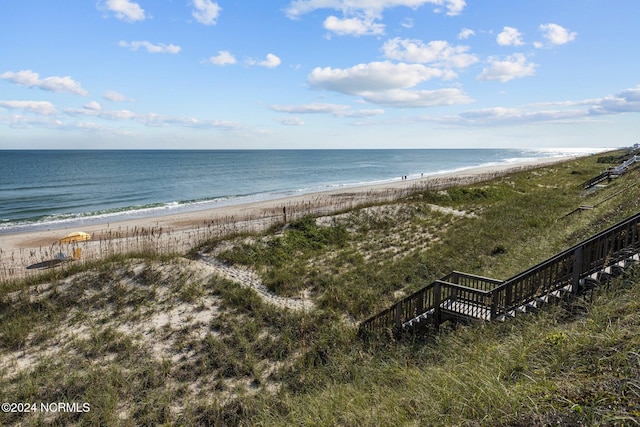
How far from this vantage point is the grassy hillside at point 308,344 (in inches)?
186

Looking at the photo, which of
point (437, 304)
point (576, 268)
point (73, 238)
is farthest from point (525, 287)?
point (73, 238)

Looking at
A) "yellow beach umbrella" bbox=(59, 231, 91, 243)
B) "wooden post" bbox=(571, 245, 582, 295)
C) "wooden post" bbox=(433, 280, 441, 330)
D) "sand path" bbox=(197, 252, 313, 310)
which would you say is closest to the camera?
"wooden post" bbox=(571, 245, 582, 295)

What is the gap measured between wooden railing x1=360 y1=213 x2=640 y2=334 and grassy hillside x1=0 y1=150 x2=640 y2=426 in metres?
0.62

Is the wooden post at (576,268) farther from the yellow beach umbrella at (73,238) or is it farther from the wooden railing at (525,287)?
the yellow beach umbrella at (73,238)

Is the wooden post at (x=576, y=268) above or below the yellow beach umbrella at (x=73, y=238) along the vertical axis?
above

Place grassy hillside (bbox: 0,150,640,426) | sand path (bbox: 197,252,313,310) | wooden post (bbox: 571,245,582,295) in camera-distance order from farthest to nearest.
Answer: sand path (bbox: 197,252,313,310)
wooden post (bbox: 571,245,582,295)
grassy hillside (bbox: 0,150,640,426)

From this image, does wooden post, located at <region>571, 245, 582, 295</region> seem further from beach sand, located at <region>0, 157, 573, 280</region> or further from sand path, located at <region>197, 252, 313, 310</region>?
beach sand, located at <region>0, 157, 573, 280</region>

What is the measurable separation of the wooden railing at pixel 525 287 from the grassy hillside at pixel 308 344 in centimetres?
62

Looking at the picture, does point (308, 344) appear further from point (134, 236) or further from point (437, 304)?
point (134, 236)

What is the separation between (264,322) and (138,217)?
2956cm

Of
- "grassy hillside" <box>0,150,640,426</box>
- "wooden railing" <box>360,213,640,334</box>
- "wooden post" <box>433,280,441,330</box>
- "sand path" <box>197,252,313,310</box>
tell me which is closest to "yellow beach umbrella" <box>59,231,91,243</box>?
"grassy hillside" <box>0,150,640,426</box>

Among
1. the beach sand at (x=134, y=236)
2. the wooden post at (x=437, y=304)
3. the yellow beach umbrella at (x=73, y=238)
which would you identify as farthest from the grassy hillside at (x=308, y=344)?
the yellow beach umbrella at (x=73, y=238)

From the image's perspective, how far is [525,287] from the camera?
345 inches

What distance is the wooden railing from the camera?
8.03 m
